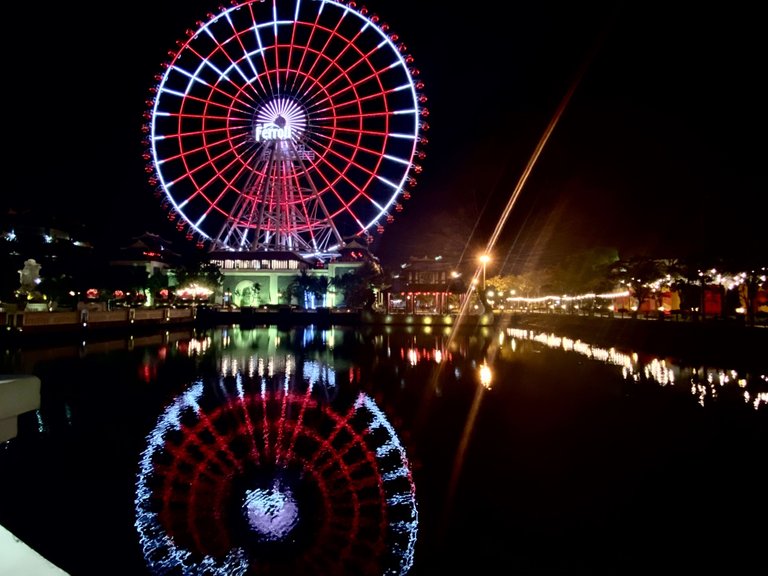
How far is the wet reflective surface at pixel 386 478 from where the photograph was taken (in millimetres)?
4113

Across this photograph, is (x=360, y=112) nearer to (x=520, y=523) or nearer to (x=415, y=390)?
(x=415, y=390)

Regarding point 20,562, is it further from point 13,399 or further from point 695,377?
point 695,377

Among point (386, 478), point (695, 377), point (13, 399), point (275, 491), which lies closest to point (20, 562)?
point (13, 399)

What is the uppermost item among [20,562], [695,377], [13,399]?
[13,399]

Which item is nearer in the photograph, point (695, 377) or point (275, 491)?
point (275, 491)

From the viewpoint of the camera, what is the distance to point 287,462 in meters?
6.26

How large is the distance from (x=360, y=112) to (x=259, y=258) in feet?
91.3

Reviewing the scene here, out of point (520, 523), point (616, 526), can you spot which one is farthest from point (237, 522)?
point (616, 526)

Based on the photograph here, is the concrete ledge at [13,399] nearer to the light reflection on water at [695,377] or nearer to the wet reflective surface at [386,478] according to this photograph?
the wet reflective surface at [386,478]

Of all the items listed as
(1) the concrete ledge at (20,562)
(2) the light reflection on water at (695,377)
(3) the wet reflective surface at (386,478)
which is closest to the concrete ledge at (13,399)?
(1) the concrete ledge at (20,562)

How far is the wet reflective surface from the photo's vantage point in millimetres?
4113

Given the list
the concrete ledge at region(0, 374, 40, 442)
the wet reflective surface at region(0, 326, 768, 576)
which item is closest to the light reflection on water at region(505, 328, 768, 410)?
the wet reflective surface at region(0, 326, 768, 576)

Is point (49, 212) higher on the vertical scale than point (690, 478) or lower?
higher

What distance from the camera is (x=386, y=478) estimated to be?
5.80 meters
